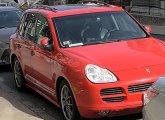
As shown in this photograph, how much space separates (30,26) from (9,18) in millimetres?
5160

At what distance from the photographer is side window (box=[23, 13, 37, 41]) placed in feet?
28.2

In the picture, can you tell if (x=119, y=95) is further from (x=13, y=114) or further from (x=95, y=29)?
(x=13, y=114)

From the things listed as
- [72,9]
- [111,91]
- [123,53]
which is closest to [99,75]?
[111,91]

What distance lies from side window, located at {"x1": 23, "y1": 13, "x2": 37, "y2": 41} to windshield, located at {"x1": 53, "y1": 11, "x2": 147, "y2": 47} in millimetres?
975

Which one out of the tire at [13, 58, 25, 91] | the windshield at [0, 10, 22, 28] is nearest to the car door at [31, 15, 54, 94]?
the tire at [13, 58, 25, 91]

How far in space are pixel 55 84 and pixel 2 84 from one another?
12.1 feet

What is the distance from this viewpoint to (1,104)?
8.48m

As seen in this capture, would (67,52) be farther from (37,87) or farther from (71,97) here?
(37,87)

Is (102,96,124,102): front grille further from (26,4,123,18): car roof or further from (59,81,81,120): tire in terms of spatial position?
(26,4,123,18): car roof

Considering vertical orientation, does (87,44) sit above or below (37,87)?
above

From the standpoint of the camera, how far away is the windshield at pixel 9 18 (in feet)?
44.6

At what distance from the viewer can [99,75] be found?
20.3 feet

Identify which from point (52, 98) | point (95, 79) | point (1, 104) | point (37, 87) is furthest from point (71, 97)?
point (1, 104)

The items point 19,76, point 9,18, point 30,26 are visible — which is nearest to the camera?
point 30,26
